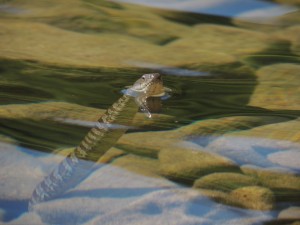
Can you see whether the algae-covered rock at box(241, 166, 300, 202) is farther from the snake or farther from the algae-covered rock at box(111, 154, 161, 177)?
the snake

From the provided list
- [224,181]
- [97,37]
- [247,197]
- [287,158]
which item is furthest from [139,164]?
[97,37]

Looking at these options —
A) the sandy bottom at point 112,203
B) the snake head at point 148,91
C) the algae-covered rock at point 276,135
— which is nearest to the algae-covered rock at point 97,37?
the snake head at point 148,91

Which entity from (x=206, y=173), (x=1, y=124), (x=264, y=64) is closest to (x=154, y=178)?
(x=206, y=173)

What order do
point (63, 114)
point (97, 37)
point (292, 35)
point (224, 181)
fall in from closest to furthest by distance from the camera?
point (224, 181) → point (63, 114) → point (97, 37) → point (292, 35)

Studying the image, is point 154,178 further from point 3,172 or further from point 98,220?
point 3,172

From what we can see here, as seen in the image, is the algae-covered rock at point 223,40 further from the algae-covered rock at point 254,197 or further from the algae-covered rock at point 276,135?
the algae-covered rock at point 254,197

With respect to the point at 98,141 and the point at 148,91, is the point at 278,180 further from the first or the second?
the point at 148,91
